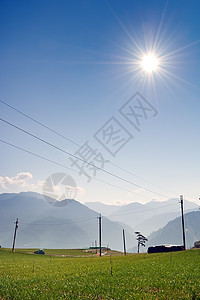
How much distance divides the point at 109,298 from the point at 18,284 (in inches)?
373

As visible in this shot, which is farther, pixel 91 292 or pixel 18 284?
pixel 18 284

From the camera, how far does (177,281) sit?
1795 cm

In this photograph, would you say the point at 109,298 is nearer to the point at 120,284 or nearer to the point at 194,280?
the point at 120,284

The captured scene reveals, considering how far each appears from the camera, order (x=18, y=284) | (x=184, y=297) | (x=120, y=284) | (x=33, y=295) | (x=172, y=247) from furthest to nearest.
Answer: (x=172, y=247) → (x=18, y=284) → (x=120, y=284) → (x=33, y=295) → (x=184, y=297)

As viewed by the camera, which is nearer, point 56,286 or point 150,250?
point 56,286

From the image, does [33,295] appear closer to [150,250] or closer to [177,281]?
[177,281]

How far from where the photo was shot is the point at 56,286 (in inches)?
700

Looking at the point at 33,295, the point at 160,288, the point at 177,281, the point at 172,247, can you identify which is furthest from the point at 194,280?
the point at 172,247

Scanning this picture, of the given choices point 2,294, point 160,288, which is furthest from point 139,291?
point 2,294

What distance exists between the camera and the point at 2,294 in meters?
16.1

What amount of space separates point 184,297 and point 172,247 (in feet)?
209

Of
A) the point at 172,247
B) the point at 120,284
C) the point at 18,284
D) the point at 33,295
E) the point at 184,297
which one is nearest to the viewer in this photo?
the point at 184,297

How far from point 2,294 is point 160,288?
1111 centimetres

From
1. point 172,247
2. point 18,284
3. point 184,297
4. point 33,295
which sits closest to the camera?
point 184,297
